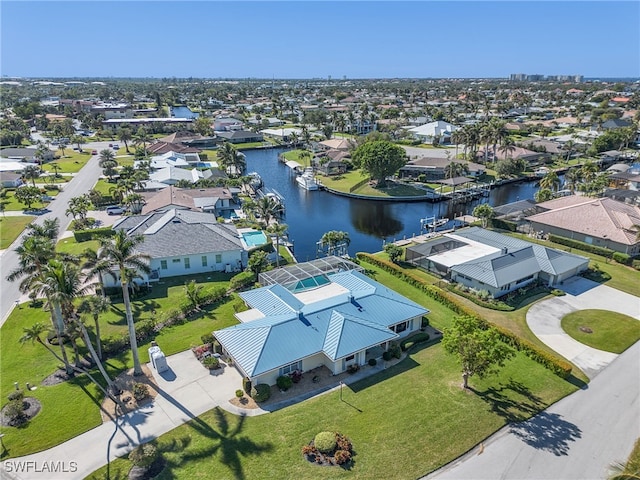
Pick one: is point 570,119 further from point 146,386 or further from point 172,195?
point 146,386

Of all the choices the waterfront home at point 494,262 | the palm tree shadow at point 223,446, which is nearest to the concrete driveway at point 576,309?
the waterfront home at point 494,262

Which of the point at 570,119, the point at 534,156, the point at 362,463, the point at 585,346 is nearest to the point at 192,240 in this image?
the point at 362,463

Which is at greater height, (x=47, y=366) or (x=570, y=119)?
(x=570, y=119)

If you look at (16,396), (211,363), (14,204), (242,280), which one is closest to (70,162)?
(14,204)

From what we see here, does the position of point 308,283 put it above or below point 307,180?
above

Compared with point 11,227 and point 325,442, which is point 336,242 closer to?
point 325,442

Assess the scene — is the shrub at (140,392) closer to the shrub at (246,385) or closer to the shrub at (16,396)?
the shrub at (246,385)
